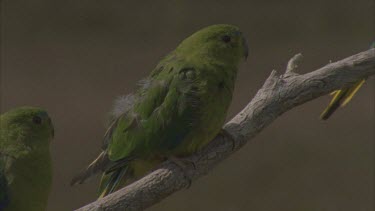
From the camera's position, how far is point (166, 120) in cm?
412

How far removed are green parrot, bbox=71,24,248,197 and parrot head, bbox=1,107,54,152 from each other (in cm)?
20

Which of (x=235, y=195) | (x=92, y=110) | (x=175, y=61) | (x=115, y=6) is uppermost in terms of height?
(x=175, y=61)

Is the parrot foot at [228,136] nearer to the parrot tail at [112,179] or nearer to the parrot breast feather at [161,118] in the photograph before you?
the parrot breast feather at [161,118]

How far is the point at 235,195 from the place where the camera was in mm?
7074

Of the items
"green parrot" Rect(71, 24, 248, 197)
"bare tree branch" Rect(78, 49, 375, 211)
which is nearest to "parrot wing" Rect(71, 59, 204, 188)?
"green parrot" Rect(71, 24, 248, 197)

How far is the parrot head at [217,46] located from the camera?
4.23 meters

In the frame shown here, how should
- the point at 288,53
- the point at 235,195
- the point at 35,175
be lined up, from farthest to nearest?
the point at 288,53 < the point at 235,195 < the point at 35,175

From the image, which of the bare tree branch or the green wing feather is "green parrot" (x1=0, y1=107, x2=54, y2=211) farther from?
the bare tree branch

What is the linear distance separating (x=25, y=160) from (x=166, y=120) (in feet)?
1.65

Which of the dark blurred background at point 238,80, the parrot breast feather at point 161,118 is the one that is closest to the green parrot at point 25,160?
the parrot breast feather at point 161,118

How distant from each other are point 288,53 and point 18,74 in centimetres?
177

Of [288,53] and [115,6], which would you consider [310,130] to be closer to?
[288,53]

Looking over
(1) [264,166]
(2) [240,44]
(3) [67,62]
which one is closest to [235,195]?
(1) [264,166]

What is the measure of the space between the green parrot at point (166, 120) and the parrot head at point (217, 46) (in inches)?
1.1
